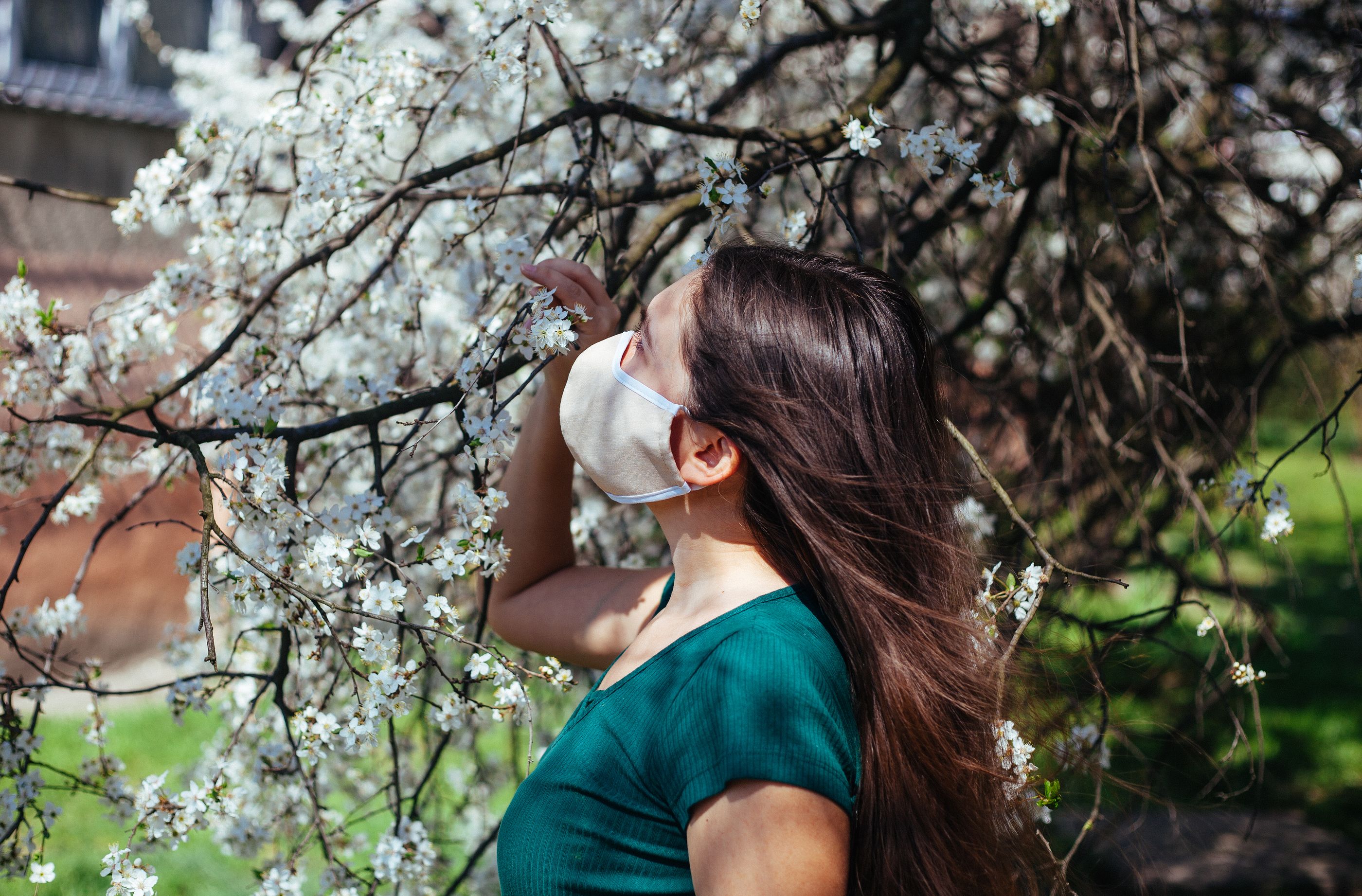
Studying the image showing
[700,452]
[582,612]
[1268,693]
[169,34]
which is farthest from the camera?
[169,34]

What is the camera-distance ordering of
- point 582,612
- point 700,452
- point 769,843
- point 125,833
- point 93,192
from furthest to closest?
point 93,192 < point 125,833 < point 582,612 < point 700,452 < point 769,843

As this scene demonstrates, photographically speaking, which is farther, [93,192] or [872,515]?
[93,192]

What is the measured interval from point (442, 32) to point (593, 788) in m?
4.30

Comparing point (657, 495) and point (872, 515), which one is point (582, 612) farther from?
point (872, 515)

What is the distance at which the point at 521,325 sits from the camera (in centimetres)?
148

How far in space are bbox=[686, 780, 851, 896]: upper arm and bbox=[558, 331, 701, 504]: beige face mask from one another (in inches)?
16.0

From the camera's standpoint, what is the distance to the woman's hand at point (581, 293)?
1519 mm

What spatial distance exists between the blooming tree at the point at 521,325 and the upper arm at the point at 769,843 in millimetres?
323

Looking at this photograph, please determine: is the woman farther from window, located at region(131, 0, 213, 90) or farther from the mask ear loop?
window, located at region(131, 0, 213, 90)

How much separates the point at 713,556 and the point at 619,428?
0.68 feet

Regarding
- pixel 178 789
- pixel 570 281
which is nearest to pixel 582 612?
pixel 570 281

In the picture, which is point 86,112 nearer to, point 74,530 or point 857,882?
point 74,530

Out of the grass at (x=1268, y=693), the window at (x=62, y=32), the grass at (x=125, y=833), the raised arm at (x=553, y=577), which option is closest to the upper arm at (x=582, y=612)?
the raised arm at (x=553, y=577)

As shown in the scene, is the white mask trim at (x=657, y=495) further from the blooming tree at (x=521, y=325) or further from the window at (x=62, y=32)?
the window at (x=62, y=32)
